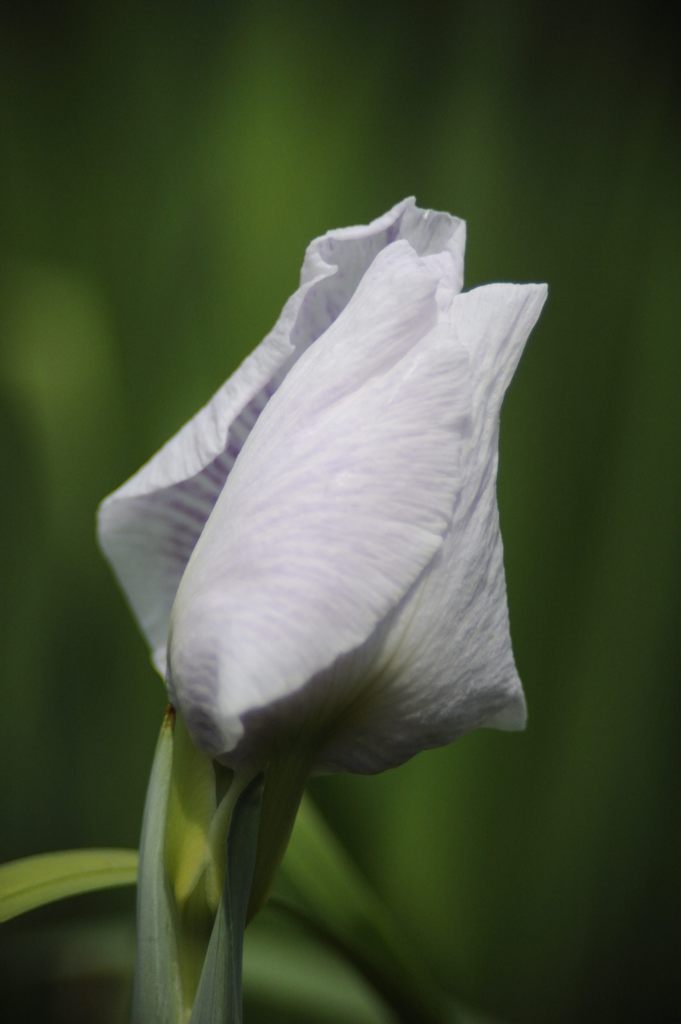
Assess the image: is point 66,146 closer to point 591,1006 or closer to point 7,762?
point 7,762

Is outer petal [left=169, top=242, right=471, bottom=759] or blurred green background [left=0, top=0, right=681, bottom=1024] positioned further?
blurred green background [left=0, top=0, right=681, bottom=1024]

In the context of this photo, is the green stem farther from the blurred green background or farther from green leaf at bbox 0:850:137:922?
the blurred green background

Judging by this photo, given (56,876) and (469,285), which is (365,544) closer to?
(56,876)

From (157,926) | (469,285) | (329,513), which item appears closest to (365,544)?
(329,513)

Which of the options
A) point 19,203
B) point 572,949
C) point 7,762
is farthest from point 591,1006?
point 19,203

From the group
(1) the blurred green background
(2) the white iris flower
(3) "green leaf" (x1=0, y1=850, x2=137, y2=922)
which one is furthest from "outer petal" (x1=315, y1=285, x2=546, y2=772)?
(1) the blurred green background

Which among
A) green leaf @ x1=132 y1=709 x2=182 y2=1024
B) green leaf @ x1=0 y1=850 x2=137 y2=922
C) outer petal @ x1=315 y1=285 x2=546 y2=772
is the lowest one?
green leaf @ x1=0 y1=850 x2=137 y2=922
